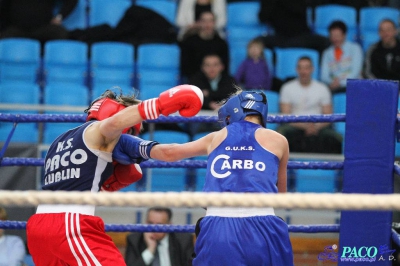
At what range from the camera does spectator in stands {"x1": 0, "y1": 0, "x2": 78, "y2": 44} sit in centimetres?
834

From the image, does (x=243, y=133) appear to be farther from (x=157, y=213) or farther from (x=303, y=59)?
(x=303, y=59)

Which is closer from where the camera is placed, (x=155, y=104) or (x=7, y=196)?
(x=7, y=196)

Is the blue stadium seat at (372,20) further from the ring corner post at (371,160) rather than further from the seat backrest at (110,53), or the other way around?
the ring corner post at (371,160)

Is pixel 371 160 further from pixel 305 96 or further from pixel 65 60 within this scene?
pixel 65 60

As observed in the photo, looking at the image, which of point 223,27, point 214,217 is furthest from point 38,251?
point 223,27

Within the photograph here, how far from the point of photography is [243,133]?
3.44m

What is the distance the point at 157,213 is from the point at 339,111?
8.89 ft

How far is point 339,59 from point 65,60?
304 centimetres

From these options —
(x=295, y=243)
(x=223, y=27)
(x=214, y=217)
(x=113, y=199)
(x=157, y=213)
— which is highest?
(x=223, y=27)

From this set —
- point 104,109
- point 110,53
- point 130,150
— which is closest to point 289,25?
point 110,53

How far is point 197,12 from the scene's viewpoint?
8.64 m

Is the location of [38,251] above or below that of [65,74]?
below

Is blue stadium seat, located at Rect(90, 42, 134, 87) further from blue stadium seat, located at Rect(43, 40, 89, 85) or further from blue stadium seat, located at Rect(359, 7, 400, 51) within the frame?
blue stadium seat, located at Rect(359, 7, 400, 51)

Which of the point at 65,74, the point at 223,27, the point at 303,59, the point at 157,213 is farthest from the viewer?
the point at 223,27
